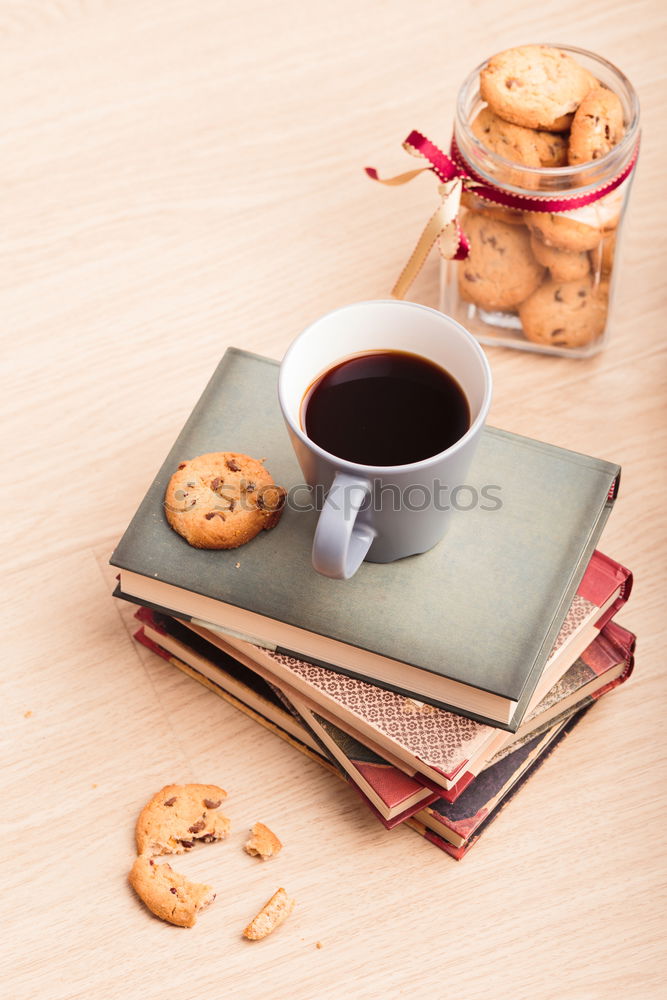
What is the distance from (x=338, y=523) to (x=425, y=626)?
12 centimetres

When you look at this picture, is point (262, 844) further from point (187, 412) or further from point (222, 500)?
point (187, 412)

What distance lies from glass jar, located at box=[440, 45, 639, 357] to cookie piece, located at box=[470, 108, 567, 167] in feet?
0.04

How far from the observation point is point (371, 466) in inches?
25.5

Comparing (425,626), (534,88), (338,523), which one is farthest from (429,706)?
(534,88)

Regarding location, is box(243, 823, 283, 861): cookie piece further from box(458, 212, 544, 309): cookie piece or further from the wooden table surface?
box(458, 212, 544, 309): cookie piece

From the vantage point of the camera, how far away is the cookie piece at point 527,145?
846mm

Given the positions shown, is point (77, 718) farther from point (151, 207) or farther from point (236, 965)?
point (151, 207)

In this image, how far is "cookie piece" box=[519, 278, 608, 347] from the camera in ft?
2.98

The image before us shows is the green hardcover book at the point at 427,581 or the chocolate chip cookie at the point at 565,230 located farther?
the chocolate chip cookie at the point at 565,230

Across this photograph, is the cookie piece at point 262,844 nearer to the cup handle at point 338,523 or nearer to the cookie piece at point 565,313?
the cup handle at point 338,523

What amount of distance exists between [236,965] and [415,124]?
0.80 meters

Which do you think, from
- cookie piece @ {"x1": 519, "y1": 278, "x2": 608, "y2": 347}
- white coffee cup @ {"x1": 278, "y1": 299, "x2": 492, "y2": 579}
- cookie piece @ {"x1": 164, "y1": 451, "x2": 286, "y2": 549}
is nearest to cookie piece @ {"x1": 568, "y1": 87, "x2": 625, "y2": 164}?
cookie piece @ {"x1": 519, "y1": 278, "x2": 608, "y2": 347}

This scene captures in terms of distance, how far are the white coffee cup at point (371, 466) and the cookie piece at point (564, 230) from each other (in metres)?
0.20

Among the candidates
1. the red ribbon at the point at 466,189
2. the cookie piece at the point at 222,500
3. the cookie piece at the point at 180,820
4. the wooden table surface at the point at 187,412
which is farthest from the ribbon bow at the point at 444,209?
the cookie piece at the point at 180,820
